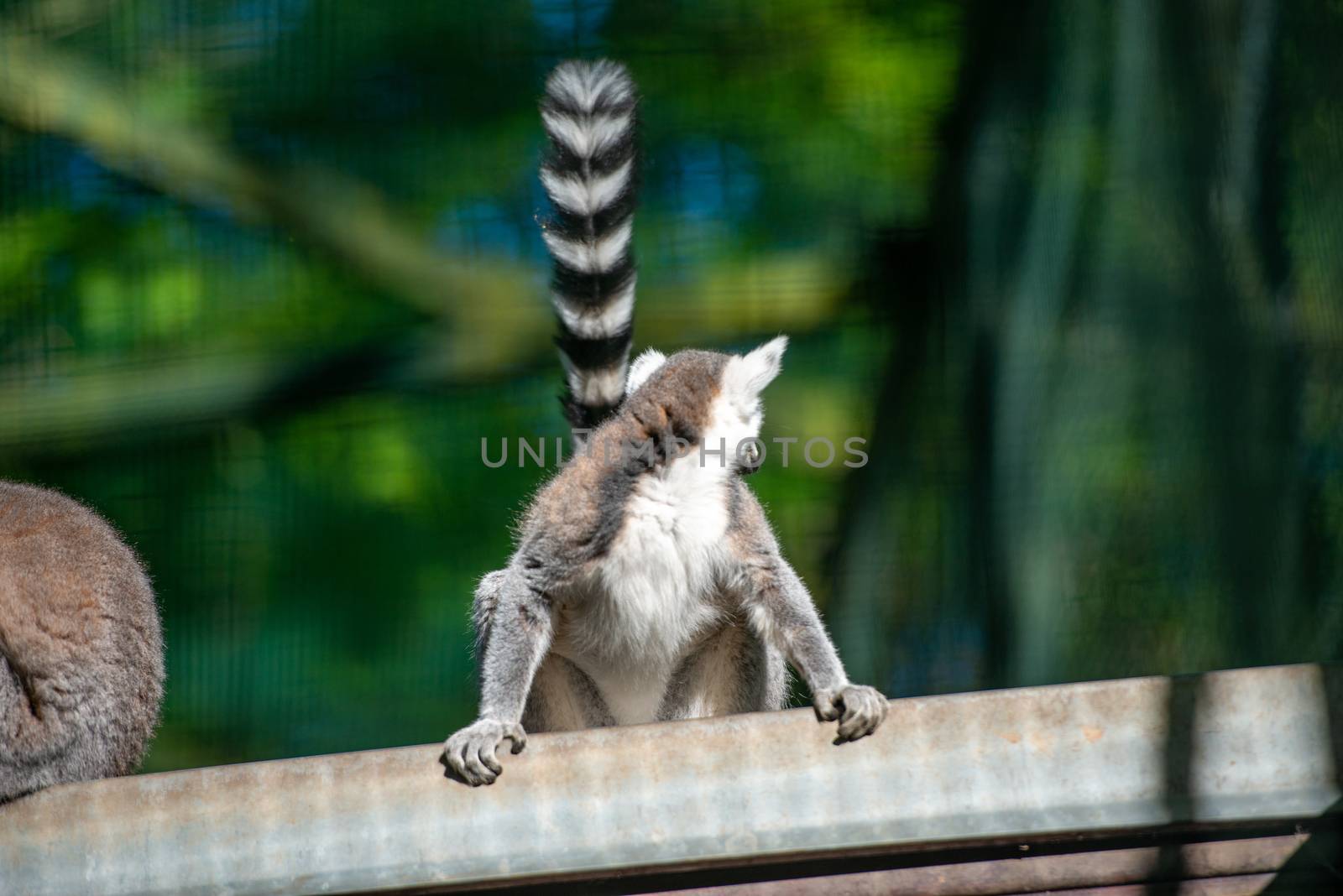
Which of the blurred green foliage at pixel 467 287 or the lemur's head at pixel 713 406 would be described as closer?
the lemur's head at pixel 713 406

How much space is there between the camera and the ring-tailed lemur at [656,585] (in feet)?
9.71

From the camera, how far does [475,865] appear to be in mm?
2404

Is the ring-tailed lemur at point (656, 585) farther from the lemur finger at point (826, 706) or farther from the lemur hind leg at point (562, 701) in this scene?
the lemur finger at point (826, 706)

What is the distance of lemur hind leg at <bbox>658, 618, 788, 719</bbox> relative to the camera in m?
3.15

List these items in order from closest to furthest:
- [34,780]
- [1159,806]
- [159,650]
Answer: [1159,806]
[34,780]
[159,650]

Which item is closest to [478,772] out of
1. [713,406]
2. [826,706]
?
[826,706]

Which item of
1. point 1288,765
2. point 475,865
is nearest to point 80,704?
point 475,865

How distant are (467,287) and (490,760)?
2579 mm

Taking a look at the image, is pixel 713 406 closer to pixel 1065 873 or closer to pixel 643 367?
pixel 643 367

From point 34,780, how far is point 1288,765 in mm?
2331

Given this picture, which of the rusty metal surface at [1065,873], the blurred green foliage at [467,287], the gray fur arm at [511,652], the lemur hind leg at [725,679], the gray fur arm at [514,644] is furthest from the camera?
the blurred green foliage at [467,287]

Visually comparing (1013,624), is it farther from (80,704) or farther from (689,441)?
(80,704)

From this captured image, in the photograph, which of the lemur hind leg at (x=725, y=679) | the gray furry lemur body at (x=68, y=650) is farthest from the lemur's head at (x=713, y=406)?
the gray furry lemur body at (x=68, y=650)

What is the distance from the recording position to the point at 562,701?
319cm
